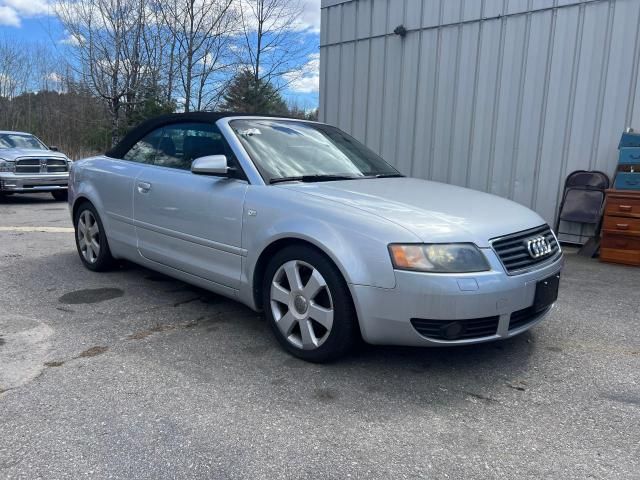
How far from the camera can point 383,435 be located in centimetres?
234

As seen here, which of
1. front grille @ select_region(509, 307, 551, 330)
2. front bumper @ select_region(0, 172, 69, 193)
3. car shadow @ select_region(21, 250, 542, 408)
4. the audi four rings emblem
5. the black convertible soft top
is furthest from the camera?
front bumper @ select_region(0, 172, 69, 193)

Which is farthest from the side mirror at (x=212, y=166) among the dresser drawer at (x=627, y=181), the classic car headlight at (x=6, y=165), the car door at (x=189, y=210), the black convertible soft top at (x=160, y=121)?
the classic car headlight at (x=6, y=165)

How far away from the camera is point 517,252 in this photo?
286cm

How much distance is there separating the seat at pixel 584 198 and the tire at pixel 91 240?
5.61m

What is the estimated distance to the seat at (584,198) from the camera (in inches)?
262

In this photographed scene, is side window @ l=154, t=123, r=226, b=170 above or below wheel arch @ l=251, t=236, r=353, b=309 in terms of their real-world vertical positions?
above

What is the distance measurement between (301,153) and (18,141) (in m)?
11.0

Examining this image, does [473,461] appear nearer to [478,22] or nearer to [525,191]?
[525,191]

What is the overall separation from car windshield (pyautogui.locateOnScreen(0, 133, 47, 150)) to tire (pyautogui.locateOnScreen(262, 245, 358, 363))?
11.2 m

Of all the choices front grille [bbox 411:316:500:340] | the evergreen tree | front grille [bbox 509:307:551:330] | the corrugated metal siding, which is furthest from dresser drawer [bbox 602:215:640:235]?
the evergreen tree

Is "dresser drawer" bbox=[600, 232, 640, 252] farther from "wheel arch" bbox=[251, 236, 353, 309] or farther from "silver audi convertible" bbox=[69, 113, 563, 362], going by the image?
"wheel arch" bbox=[251, 236, 353, 309]

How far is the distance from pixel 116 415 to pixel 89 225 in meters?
2.97

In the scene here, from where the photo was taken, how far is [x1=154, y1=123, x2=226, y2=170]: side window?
3781mm

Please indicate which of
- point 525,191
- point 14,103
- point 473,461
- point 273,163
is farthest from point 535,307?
point 14,103
